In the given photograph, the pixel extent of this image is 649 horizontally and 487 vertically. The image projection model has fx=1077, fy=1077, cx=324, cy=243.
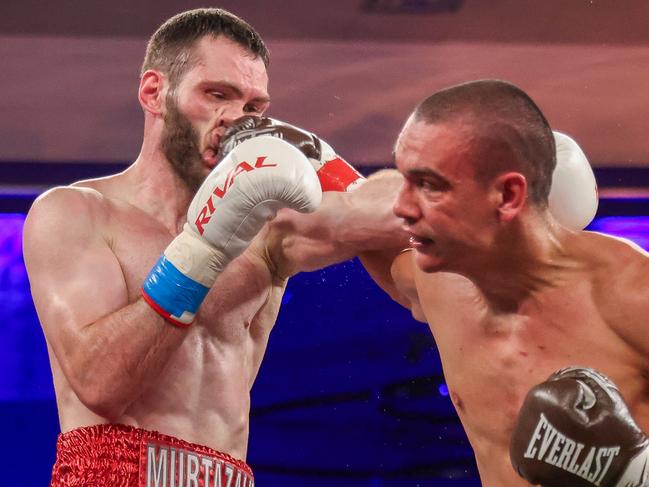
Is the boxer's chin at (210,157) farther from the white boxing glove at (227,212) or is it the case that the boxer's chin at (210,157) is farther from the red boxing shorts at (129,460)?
the red boxing shorts at (129,460)

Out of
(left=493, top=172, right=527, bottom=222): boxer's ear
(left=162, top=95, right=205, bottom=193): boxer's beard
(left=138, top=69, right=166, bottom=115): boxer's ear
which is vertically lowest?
(left=162, top=95, right=205, bottom=193): boxer's beard

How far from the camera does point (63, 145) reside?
362cm

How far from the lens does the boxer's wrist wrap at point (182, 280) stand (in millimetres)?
2061

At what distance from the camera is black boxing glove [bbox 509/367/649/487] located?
5.03ft

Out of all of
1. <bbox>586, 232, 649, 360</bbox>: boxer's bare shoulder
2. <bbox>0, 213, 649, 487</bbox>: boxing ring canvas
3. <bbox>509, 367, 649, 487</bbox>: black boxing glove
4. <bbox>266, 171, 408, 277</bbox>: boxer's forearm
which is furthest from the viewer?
<bbox>0, 213, 649, 487</bbox>: boxing ring canvas

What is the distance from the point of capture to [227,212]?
206 centimetres

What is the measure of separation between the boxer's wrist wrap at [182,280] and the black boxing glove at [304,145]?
0.28 m

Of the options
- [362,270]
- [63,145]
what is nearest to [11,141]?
[63,145]

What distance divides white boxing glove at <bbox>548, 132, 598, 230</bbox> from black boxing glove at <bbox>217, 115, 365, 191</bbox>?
1.50ft

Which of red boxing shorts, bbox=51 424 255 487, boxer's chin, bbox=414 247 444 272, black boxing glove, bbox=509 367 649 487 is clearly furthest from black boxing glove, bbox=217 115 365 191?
black boxing glove, bbox=509 367 649 487

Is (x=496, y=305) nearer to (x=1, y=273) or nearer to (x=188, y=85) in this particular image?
(x=188, y=85)

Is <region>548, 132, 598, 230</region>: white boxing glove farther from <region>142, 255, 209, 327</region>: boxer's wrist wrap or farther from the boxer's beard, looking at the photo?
the boxer's beard

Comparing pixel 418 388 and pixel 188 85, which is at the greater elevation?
pixel 188 85

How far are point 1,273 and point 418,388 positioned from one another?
1464mm
